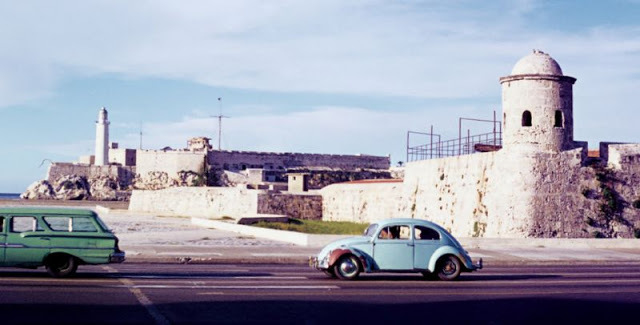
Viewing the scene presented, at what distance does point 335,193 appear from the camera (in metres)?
Result: 56.0

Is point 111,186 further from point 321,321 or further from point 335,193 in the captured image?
point 321,321

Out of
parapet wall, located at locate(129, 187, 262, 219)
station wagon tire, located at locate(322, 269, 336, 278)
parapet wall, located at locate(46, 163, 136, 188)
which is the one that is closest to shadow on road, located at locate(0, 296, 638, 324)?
station wagon tire, located at locate(322, 269, 336, 278)

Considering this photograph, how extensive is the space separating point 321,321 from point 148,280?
601cm

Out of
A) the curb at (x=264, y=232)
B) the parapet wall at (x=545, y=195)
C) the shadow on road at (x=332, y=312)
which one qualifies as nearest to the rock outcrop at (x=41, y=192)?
the curb at (x=264, y=232)

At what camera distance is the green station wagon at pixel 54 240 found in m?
16.0

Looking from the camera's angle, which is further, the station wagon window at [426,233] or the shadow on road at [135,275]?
the station wagon window at [426,233]

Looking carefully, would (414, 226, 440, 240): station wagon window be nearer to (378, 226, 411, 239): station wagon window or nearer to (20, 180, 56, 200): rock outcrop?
(378, 226, 411, 239): station wagon window

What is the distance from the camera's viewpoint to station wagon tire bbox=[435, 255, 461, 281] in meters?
17.8

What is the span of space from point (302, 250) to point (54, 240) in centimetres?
1176

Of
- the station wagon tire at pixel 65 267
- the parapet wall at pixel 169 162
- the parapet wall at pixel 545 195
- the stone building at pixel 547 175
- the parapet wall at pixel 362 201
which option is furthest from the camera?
the parapet wall at pixel 169 162

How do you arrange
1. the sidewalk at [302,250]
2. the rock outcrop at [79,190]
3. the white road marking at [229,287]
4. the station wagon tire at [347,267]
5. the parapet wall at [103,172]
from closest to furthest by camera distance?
the white road marking at [229,287]
the station wagon tire at [347,267]
the sidewalk at [302,250]
the rock outcrop at [79,190]
the parapet wall at [103,172]

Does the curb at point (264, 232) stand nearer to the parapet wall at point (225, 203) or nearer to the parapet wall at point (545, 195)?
the parapet wall at point (225, 203)

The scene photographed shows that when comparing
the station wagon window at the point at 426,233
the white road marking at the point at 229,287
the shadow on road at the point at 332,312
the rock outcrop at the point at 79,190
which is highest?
the rock outcrop at the point at 79,190

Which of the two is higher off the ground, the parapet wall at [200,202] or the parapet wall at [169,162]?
the parapet wall at [169,162]
